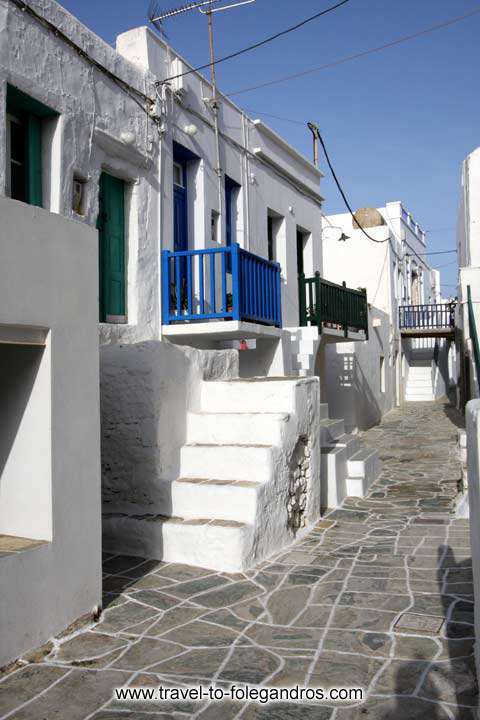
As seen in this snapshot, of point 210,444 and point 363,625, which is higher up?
point 210,444

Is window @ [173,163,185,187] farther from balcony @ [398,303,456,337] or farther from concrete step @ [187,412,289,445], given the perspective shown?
balcony @ [398,303,456,337]

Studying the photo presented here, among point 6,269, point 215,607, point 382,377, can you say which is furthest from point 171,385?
point 382,377

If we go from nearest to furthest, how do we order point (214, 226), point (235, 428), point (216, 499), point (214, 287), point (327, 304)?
point (216, 499) < point (235, 428) < point (214, 287) < point (214, 226) < point (327, 304)

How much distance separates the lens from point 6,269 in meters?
3.76

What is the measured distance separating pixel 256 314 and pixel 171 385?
2.68 m

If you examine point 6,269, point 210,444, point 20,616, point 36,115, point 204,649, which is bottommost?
point 204,649

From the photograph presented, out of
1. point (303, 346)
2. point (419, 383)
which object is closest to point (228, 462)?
point (303, 346)

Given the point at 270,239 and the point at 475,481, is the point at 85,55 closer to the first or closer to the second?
the point at 270,239

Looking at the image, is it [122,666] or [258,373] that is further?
[258,373]

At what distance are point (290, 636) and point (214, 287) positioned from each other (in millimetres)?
4746

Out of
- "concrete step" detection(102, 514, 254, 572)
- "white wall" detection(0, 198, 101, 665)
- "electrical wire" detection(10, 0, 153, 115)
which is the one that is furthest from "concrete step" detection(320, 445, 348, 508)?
"electrical wire" detection(10, 0, 153, 115)

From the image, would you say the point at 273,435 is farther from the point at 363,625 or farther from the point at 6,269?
the point at 6,269

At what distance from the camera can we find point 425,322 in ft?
83.7

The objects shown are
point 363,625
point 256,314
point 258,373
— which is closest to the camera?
point 363,625
